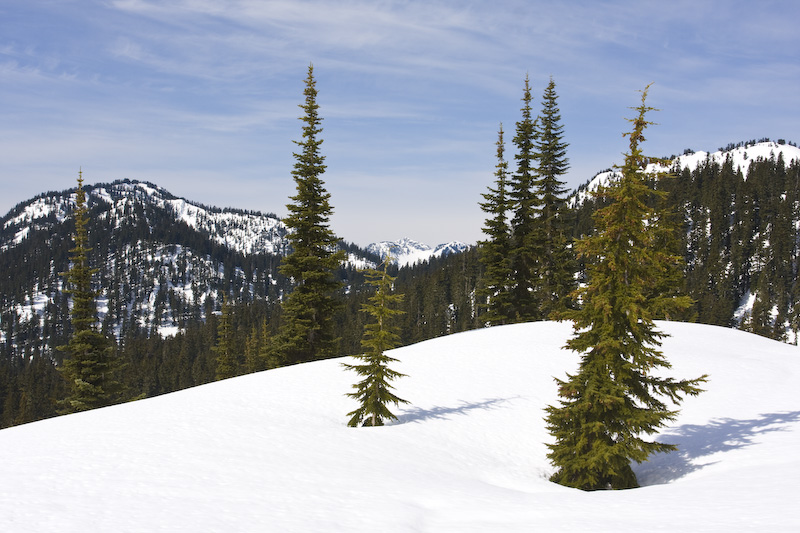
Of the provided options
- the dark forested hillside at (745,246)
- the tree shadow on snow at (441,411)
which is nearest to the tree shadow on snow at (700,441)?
the tree shadow on snow at (441,411)

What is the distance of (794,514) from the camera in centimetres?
656

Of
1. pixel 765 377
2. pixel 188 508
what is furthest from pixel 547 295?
pixel 188 508

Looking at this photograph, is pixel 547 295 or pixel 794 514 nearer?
pixel 794 514

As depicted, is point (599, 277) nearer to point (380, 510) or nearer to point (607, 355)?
point (607, 355)

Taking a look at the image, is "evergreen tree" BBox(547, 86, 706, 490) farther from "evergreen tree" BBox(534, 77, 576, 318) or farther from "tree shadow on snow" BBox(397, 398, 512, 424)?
"evergreen tree" BBox(534, 77, 576, 318)

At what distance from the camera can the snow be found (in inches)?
290

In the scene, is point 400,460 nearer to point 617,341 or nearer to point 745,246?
point 617,341

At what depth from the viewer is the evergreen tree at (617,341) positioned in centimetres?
1127

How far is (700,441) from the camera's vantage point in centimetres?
1482

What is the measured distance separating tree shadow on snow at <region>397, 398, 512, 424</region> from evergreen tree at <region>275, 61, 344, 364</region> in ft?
33.7

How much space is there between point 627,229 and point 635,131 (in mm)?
2678

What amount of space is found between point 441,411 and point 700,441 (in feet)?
29.8

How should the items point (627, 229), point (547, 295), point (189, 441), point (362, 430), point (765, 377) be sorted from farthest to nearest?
point (547, 295) → point (765, 377) → point (362, 430) → point (189, 441) → point (627, 229)

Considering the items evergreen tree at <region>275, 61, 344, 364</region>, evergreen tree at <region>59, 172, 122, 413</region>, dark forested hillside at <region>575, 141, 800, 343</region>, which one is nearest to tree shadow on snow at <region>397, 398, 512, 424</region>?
evergreen tree at <region>275, 61, 344, 364</region>
